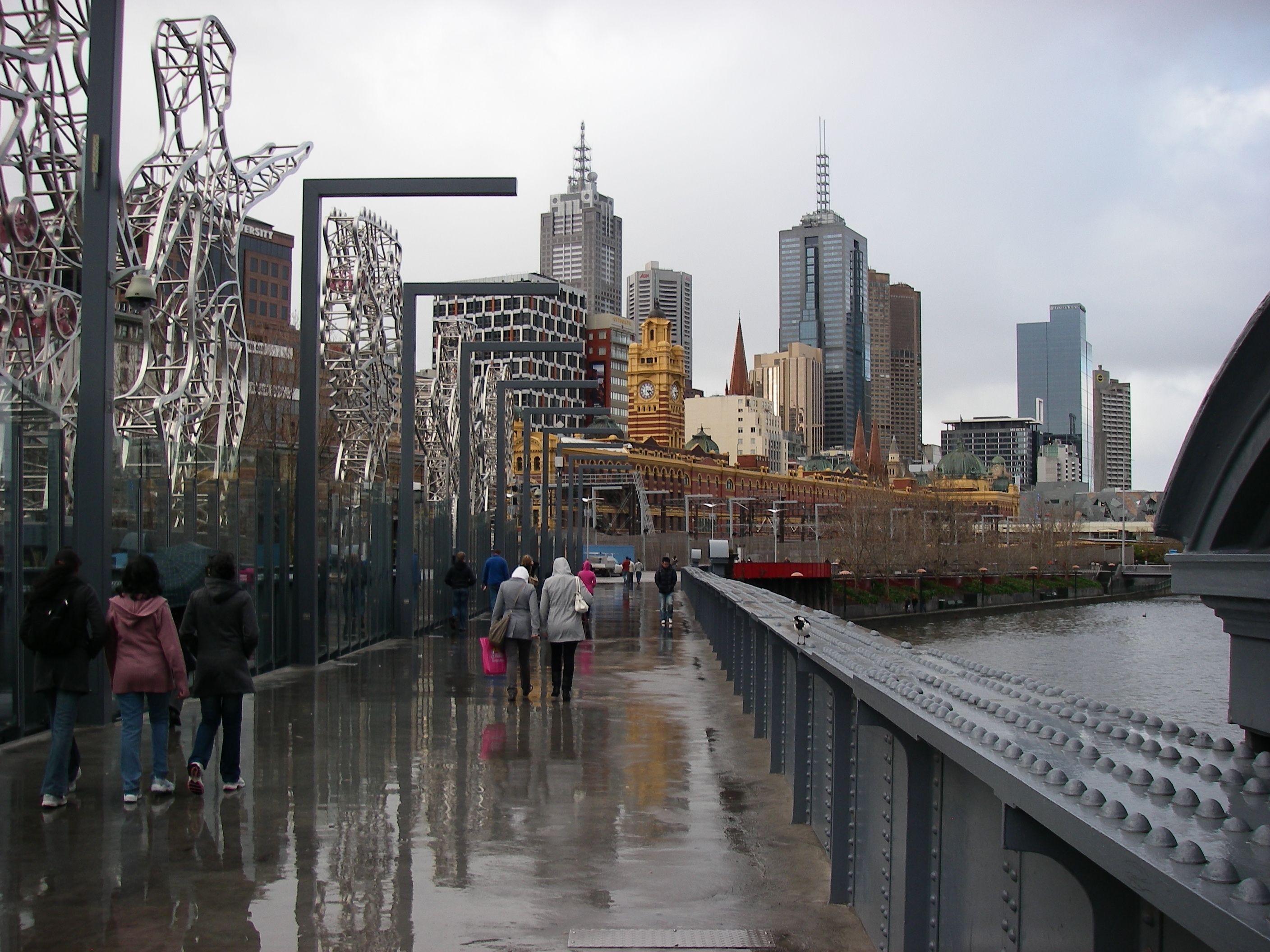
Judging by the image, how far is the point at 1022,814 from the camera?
10.6ft

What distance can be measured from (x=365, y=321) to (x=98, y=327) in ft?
49.9

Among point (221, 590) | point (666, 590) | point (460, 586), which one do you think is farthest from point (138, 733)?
point (666, 590)

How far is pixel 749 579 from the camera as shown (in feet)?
232

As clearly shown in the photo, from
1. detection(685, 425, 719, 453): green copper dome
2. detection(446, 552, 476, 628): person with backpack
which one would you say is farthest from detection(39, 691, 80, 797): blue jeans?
detection(685, 425, 719, 453): green copper dome

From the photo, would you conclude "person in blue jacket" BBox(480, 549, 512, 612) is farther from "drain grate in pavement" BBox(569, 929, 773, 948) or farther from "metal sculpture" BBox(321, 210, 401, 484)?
"drain grate in pavement" BBox(569, 929, 773, 948)

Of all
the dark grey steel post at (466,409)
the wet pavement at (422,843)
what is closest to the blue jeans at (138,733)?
the wet pavement at (422,843)

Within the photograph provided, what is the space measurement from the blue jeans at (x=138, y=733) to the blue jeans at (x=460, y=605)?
1746 centimetres

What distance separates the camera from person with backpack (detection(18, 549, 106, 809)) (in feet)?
28.3

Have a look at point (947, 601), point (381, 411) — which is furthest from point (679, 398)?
point (381, 411)

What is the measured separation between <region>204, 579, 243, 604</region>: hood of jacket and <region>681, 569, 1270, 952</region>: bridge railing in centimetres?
407

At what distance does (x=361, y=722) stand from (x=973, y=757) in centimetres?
1030

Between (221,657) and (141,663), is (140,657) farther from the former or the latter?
(221,657)

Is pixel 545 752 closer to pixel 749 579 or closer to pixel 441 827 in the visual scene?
pixel 441 827

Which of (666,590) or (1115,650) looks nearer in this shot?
(666,590)
